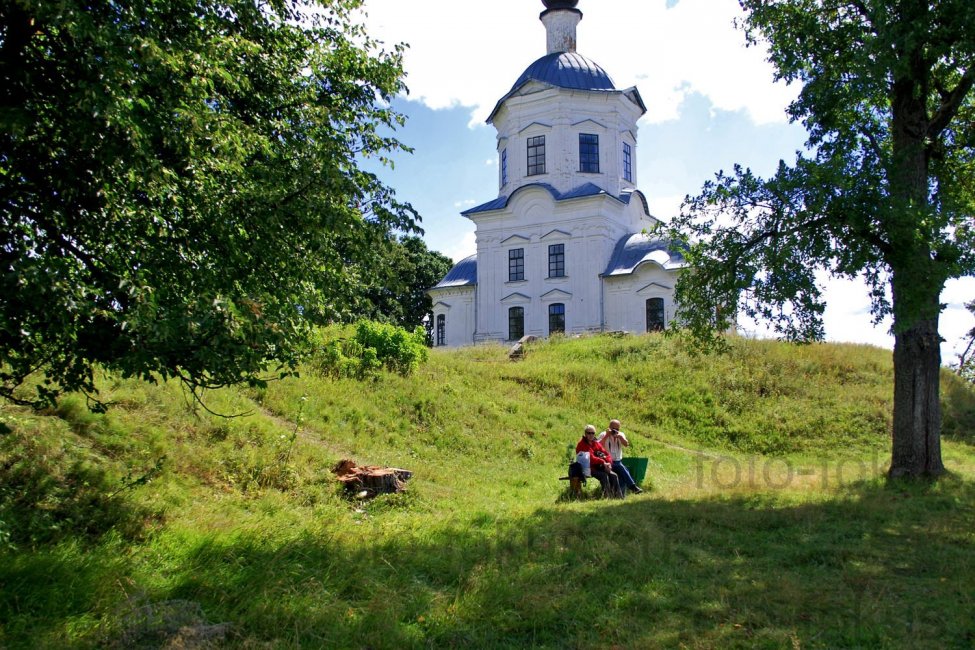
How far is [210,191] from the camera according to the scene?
555 centimetres

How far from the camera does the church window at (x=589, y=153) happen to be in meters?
34.8

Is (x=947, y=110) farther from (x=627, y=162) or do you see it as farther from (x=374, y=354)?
(x=627, y=162)

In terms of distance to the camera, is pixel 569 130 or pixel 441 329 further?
pixel 441 329

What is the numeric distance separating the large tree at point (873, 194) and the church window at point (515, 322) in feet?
72.0

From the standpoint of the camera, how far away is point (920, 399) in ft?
36.4

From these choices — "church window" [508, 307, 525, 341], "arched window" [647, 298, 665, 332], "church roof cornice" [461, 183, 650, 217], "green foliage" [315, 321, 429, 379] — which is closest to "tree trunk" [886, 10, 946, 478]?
"green foliage" [315, 321, 429, 379]

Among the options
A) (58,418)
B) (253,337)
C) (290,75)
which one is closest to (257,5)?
(290,75)

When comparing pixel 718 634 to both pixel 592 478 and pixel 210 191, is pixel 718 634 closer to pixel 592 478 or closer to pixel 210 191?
pixel 210 191

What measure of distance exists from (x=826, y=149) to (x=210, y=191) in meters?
10.0

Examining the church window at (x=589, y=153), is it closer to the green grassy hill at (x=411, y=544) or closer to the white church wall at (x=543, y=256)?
the white church wall at (x=543, y=256)

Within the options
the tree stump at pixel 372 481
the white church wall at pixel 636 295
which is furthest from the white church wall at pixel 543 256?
the tree stump at pixel 372 481

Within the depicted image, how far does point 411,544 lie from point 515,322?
27323 millimetres

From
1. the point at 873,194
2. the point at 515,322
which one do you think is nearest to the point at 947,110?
the point at 873,194

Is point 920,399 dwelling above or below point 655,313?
below
